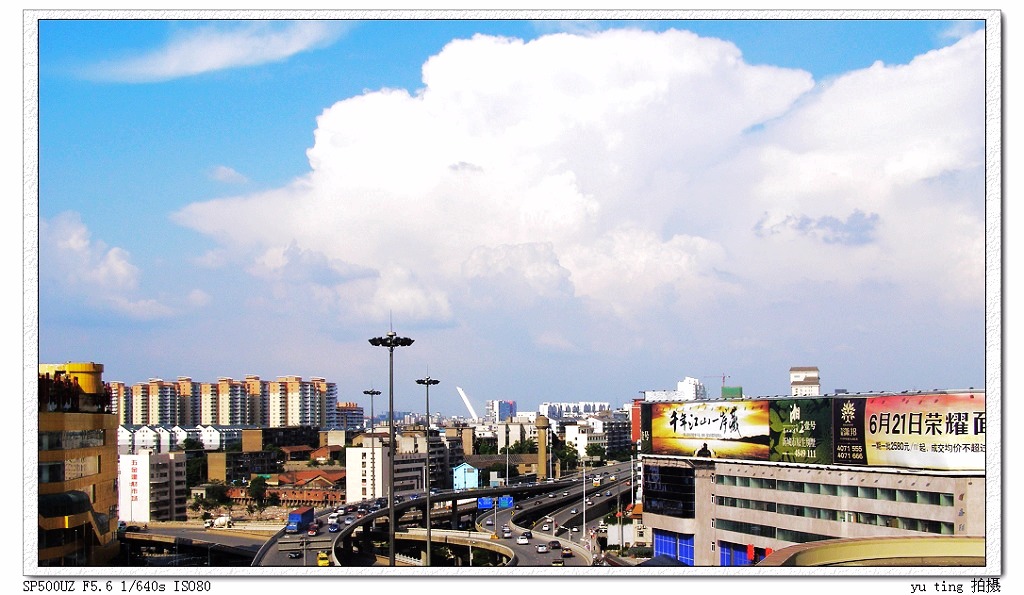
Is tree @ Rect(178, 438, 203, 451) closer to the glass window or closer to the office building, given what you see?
the office building

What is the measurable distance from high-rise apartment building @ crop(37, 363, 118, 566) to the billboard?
1846 cm

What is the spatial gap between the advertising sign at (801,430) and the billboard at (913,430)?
0.39 metres

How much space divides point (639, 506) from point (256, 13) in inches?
1301

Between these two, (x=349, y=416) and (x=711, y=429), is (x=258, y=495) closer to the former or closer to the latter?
(x=711, y=429)

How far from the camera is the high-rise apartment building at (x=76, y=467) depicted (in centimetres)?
1488

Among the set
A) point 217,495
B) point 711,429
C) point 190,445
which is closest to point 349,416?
point 190,445

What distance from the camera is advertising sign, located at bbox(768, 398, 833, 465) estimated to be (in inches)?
1037

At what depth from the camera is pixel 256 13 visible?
12125mm

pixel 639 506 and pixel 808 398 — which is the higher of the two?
pixel 808 398

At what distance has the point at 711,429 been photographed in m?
30.2

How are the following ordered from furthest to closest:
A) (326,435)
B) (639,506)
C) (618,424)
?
(618,424)
(326,435)
(639,506)

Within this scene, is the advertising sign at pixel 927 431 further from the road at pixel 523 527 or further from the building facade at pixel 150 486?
the building facade at pixel 150 486
